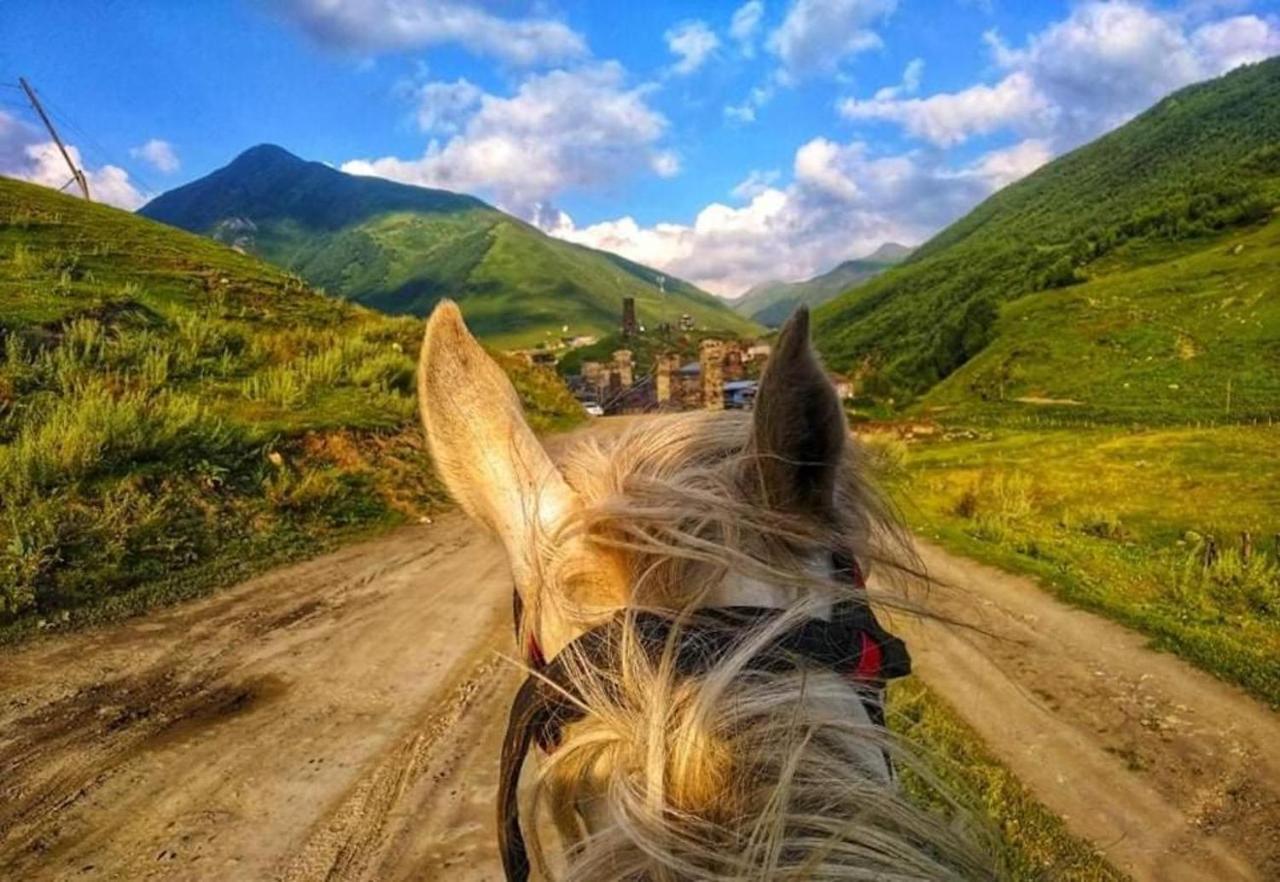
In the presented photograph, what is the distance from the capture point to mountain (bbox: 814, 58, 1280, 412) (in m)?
35.0

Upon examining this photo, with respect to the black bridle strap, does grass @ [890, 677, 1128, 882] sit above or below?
below

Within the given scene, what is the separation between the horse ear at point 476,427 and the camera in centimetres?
175

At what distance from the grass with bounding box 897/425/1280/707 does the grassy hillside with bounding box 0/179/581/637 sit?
24.1 ft

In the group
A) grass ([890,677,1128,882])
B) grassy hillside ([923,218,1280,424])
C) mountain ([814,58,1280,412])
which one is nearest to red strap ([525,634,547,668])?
grass ([890,677,1128,882])

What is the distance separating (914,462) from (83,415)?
17.5m

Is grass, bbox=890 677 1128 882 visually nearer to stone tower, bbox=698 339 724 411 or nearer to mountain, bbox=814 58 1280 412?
stone tower, bbox=698 339 724 411

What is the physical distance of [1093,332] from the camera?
1417 inches

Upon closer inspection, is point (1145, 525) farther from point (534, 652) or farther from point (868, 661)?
point (534, 652)

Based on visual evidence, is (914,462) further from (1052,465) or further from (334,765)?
(334,765)

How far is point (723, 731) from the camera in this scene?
42.3 inches

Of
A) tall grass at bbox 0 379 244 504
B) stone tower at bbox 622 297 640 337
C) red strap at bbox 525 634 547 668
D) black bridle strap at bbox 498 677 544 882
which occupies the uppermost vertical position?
stone tower at bbox 622 297 640 337

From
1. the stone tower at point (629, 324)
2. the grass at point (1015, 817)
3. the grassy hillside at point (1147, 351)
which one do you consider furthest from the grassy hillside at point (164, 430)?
the grassy hillside at point (1147, 351)

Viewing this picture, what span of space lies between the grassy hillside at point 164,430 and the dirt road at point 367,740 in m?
1.14

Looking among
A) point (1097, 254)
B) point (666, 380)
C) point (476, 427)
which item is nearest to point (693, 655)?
point (476, 427)
